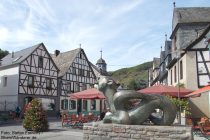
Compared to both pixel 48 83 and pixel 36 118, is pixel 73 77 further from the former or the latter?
pixel 36 118

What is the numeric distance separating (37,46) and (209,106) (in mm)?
24634

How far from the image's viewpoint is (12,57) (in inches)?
1566

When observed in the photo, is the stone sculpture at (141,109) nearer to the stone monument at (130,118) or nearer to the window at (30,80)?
the stone monument at (130,118)

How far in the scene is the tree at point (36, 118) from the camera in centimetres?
1512

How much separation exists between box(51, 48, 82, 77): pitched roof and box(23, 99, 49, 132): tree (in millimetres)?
27485

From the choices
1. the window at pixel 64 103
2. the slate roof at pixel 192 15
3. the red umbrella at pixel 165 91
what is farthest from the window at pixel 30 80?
the red umbrella at pixel 165 91

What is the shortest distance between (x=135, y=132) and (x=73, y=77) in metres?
35.8

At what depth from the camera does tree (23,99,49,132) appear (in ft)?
49.6

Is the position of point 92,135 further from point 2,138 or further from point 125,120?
point 2,138

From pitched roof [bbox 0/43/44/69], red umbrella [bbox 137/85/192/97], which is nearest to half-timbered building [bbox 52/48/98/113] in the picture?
pitched roof [bbox 0/43/44/69]

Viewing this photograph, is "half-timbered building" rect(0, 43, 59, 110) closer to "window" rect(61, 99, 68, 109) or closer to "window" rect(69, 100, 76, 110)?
"window" rect(61, 99, 68, 109)

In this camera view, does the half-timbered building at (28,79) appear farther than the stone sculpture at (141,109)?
Yes

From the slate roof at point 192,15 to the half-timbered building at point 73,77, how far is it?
21.6 m

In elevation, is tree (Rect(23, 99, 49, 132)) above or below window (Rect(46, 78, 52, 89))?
below
